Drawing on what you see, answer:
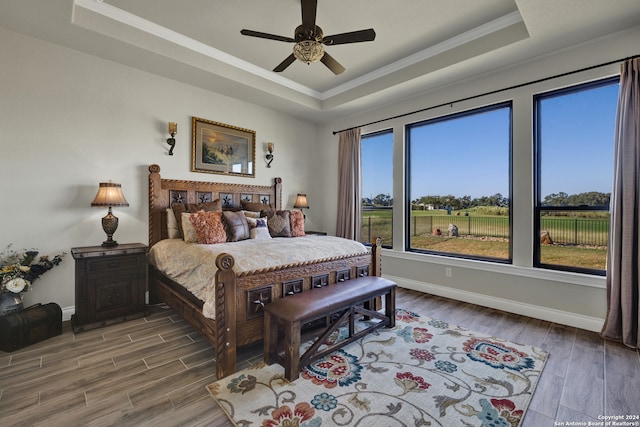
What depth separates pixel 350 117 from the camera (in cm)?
515

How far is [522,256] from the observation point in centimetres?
328

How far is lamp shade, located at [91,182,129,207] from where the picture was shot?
3.00 metres

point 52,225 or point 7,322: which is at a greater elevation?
point 52,225

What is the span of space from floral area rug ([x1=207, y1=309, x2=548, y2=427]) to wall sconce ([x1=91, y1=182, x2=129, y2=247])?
2.21m

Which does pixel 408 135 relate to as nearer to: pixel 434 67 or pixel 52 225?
pixel 434 67

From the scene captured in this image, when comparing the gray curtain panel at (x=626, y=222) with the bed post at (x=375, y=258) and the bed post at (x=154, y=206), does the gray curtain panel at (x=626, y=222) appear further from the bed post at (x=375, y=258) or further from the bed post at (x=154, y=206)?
the bed post at (x=154, y=206)

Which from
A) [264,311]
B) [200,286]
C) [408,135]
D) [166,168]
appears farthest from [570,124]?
[166,168]

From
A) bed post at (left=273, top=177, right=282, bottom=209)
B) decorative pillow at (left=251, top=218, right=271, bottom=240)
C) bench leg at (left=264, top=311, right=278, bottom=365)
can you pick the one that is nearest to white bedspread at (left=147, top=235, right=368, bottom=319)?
bench leg at (left=264, top=311, right=278, bottom=365)

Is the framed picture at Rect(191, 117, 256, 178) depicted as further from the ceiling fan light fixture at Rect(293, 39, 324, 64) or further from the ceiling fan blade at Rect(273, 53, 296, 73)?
the ceiling fan light fixture at Rect(293, 39, 324, 64)

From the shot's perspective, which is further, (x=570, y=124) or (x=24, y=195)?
(x=570, y=124)

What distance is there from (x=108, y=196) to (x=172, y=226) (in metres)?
0.77

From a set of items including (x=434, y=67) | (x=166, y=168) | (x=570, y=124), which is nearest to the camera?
(x=570, y=124)

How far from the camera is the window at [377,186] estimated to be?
4.71 metres

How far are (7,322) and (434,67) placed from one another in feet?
16.4
